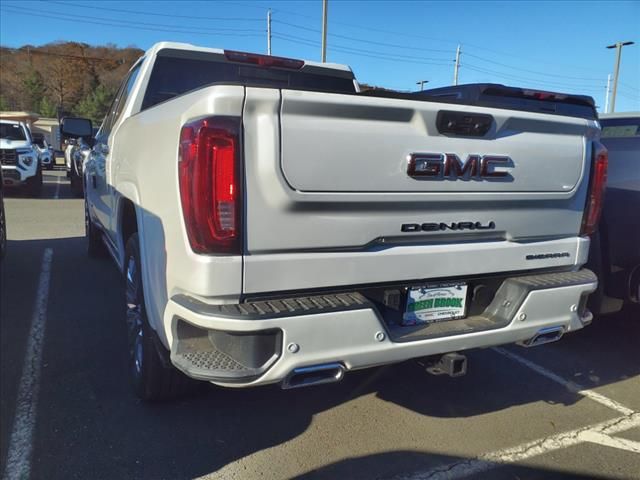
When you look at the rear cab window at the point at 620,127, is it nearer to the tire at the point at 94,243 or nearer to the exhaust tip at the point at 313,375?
the exhaust tip at the point at 313,375

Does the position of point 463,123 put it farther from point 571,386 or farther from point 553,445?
point 571,386

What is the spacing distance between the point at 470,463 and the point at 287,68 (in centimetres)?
280

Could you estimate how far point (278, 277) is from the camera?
2141 mm

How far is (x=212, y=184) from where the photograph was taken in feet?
6.66

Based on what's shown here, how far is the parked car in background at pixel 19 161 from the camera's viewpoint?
1310cm

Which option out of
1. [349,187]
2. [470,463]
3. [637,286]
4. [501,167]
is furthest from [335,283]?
[637,286]

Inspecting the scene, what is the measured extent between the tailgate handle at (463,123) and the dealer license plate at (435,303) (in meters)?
0.74

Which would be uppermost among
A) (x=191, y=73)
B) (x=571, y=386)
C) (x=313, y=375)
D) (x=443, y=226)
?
(x=191, y=73)

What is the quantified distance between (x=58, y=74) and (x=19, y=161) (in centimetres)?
9169

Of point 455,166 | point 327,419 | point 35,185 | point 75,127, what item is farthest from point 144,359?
point 35,185

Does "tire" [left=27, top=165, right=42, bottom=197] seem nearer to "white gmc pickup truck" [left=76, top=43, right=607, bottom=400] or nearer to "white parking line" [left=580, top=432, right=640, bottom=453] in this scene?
"white gmc pickup truck" [left=76, top=43, right=607, bottom=400]

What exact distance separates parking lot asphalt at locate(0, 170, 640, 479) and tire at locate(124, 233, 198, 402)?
139 millimetres

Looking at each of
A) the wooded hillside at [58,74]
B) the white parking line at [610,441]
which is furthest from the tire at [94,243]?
the wooded hillside at [58,74]

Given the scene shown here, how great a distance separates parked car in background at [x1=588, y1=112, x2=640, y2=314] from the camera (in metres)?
A: 3.67
